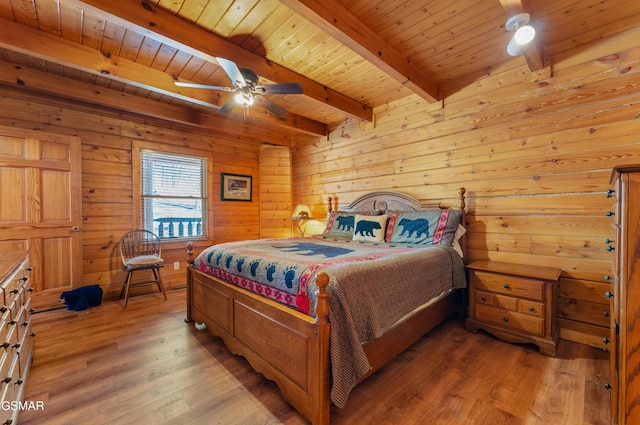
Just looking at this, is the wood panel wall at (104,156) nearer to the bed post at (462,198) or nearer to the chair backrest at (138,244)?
the chair backrest at (138,244)

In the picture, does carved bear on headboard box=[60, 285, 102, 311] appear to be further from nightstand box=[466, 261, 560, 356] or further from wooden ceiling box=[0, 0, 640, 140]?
nightstand box=[466, 261, 560, 356]

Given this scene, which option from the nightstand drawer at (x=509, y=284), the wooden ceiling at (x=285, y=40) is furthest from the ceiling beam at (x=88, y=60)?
the nightstand drawer at (x=509, y=284)

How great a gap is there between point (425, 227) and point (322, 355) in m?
1.89

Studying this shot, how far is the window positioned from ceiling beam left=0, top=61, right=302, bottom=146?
613 millimetres

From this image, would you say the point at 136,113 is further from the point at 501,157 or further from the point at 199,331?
the point at 501,157

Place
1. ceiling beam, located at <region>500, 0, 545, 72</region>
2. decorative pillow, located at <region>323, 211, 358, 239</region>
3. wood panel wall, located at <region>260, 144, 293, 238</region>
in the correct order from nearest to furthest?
ceiling beam, located at <region>500, 0, 545, 72</region> < decorative pillow, located at <region>323, 211, 358, 239</region> < wood panel wall, located at <region>260, 144, 293, 238</region>

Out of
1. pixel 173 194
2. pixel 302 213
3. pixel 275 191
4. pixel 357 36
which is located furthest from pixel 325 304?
pixel 275 191

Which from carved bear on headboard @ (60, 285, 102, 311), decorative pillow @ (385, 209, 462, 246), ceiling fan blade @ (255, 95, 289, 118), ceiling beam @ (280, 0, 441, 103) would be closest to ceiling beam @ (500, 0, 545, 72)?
ceiling beam @ (280, 0, 441, 103)

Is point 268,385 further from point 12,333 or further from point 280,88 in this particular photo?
point 280,88

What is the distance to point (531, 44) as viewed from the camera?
6.82 feet

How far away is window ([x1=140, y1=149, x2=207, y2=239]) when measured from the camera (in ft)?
12.6

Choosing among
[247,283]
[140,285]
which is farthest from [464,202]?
[140,285]

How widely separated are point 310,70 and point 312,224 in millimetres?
2445

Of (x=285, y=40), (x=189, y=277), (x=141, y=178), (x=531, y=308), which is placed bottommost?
(x=531, y=308)
